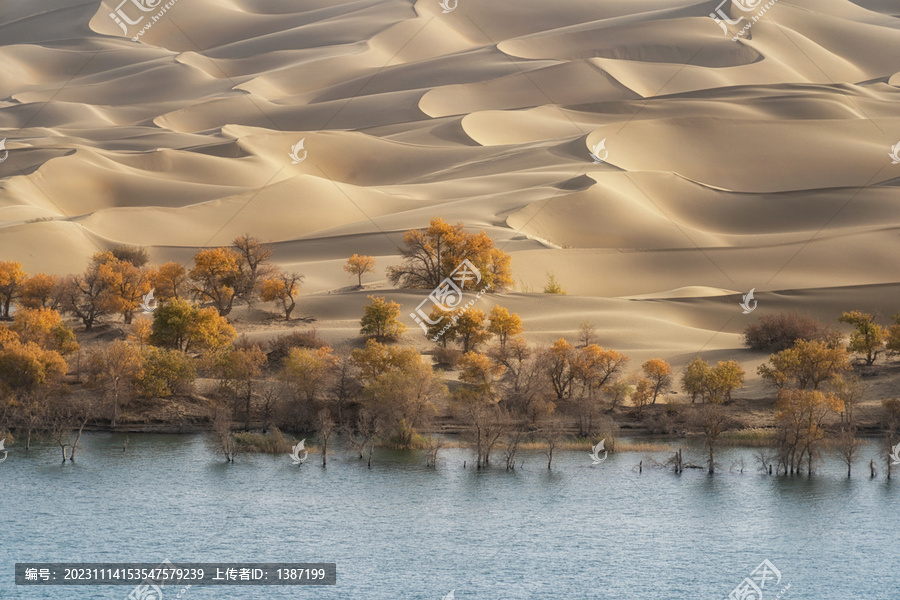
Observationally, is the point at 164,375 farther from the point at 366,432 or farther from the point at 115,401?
the point at 366,432

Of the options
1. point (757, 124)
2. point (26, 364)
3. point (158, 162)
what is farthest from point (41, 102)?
point (26, 364)

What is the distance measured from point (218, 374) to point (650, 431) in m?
20.9

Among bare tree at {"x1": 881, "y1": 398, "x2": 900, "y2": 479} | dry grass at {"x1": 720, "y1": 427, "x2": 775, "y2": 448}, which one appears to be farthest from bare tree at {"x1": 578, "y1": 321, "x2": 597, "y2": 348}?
bare tree at {"x1": 881, "y1": 398, "x2": 900, "y2": 479}

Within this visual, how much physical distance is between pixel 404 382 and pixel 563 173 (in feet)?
200

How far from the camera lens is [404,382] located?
49.8 m

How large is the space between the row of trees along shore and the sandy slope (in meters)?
4.76

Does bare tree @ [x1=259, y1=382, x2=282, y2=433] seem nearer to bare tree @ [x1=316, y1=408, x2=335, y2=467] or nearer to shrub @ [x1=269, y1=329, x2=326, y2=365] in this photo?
bare tree @ [x1=316, y1=408, x2=335, y2=467]

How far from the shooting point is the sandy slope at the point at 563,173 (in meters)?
79.6

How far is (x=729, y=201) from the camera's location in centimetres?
10100

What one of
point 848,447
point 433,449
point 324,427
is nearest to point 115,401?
point 324,427

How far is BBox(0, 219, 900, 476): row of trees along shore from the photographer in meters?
47.9

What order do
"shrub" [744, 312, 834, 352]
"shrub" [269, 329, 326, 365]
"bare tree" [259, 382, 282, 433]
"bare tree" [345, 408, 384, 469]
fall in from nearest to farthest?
1. "bare tree" [345, 408, 384, 469]
2. "bare tree" [259, 382, 282, 433]
3. "shrub" [269, 329, 326, 365]
4. "shrub" [744, 312, 834, 352]

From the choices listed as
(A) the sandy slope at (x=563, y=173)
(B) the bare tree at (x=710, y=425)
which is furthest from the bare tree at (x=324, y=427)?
(B) the bare tree at (x=710, y=425)

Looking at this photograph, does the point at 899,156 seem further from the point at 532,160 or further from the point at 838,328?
the point at 838,328
